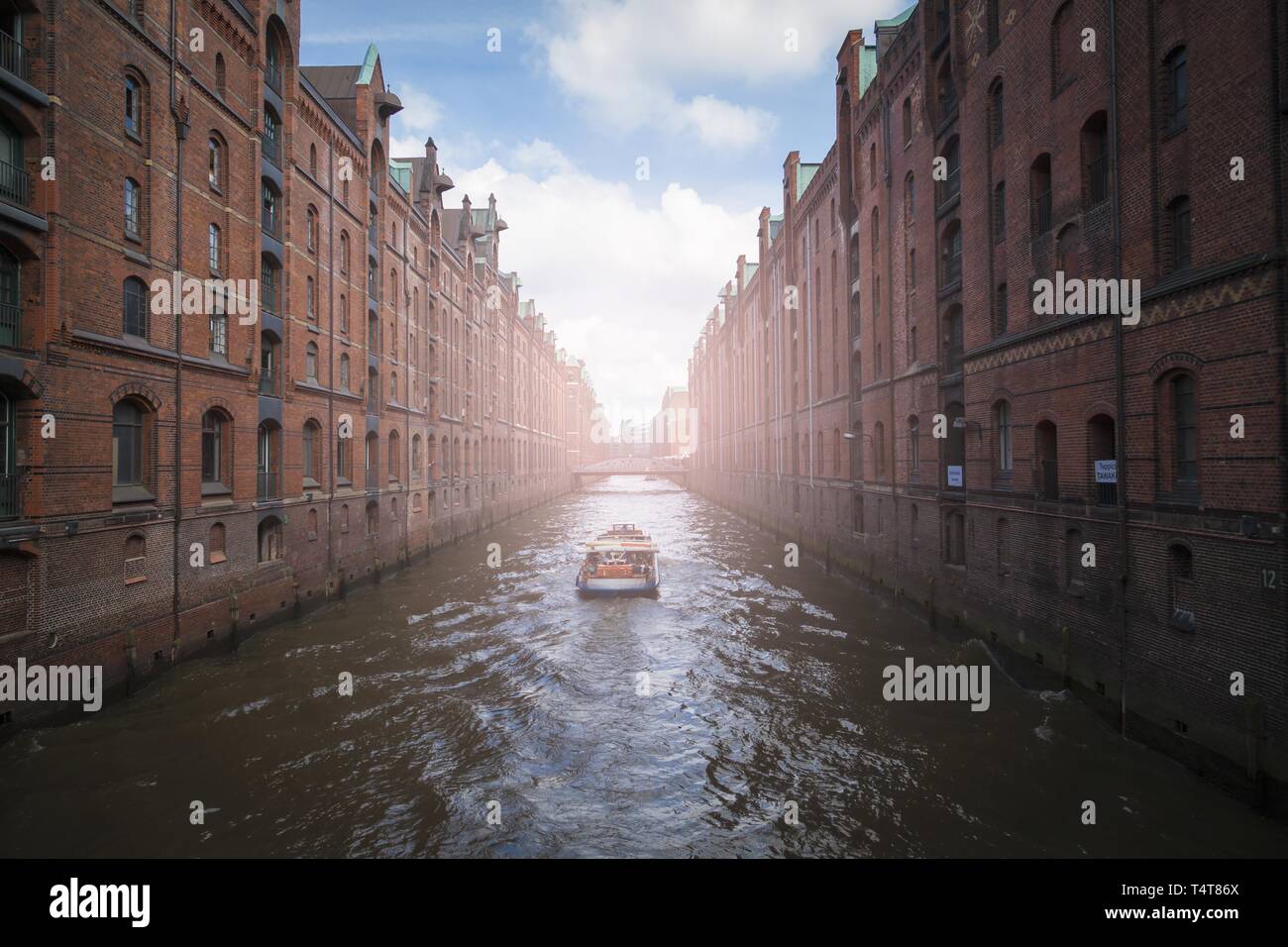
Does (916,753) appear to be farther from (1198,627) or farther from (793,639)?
(793,639)

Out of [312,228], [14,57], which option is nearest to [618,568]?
[312,228]

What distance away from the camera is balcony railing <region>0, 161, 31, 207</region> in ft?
35.4

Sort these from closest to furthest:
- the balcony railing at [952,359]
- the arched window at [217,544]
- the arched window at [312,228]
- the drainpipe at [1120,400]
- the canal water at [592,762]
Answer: the canal water at [592,762]
the drainpipe at [1120,400]
the arched window at [217,544]
the balcony railing at [952,359]
the arched window at [312,228]

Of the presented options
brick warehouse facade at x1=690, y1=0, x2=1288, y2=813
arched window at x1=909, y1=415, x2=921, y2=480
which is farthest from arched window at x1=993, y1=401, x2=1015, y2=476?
arched window at x1=909, y1=415, x2=921, y2=480

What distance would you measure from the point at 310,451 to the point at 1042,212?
69.9 feet

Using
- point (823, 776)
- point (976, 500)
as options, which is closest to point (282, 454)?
point (823, 776)

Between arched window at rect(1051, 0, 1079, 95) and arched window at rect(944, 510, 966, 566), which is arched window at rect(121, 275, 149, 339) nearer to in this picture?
arched window at rect(1051, 0, 1079, 95)

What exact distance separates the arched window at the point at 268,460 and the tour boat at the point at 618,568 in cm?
1010

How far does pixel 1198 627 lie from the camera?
9594mm

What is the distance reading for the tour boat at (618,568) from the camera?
23.0 m

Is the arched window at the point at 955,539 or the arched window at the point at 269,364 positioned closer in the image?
the arched window at the point at 955,539

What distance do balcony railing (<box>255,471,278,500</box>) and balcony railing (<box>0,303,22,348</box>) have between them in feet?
23.4

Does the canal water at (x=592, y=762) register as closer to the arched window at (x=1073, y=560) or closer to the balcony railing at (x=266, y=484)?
the arched window at (x=1073, y=560)

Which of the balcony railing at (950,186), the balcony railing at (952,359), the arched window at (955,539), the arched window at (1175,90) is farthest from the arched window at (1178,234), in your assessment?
the arched window at (955,539)
